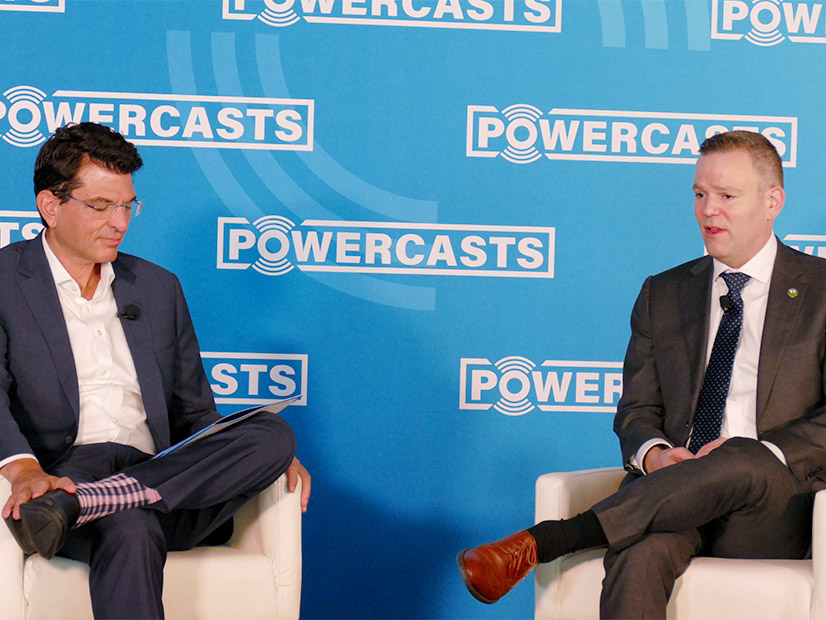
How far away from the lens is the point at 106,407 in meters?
2.77

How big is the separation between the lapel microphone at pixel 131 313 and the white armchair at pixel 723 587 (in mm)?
1277

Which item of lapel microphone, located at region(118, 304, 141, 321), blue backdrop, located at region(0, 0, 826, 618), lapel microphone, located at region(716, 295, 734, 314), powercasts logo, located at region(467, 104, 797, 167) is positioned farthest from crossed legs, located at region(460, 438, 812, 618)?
powercasts logo, located at region(467, 104, 797, 167)

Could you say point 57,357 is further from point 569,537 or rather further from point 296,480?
point 569,537

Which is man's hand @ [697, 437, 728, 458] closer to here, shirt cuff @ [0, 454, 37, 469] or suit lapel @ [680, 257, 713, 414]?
suit lapel @ [680, 257, 713, 414]

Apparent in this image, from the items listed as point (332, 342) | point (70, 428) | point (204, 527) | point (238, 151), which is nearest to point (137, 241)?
point (238, 151)

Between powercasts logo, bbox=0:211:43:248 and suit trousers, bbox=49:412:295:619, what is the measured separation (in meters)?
1.24

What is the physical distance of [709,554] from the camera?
8.59 feet

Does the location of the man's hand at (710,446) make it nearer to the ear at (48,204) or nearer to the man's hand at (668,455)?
the man's hand at (668,455)

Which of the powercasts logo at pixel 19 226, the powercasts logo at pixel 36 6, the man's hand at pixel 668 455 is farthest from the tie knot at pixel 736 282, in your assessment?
the powercasts logo at pixel 36 6

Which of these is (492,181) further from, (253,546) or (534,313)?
(253,546)

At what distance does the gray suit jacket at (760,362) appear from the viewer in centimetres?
263

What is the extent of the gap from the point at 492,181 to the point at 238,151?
91 cm

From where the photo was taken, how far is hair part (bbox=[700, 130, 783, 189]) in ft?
9.12

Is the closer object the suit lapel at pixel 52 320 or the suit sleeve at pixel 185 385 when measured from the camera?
the suit lapel at pixel 52 320
